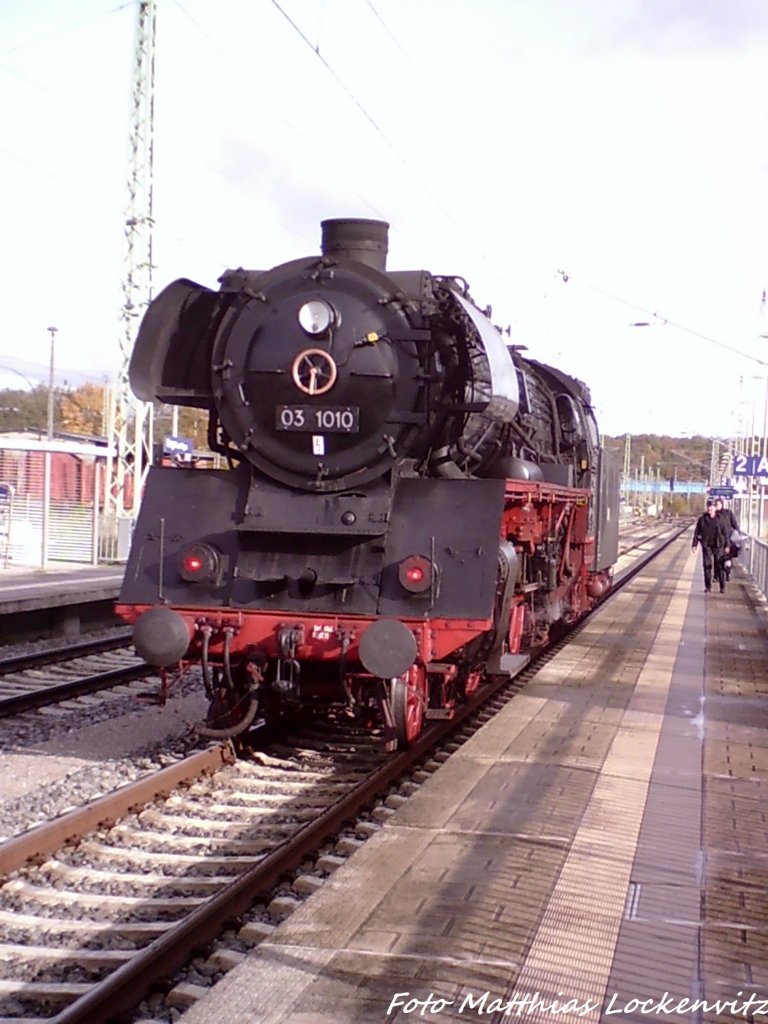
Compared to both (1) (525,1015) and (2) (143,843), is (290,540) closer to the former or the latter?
(2) (143,843)

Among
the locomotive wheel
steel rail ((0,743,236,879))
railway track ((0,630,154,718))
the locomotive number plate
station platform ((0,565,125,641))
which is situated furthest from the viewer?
station platform ((0,565,125,641))

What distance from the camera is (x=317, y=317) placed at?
754cm

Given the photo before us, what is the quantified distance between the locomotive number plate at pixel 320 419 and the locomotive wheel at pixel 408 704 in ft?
5.55

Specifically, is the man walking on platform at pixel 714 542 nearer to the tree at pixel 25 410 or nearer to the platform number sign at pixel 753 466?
the platform number sign at pixel 753 466

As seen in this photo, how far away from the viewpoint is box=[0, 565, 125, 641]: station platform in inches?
572

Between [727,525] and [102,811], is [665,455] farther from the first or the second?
[102,811]

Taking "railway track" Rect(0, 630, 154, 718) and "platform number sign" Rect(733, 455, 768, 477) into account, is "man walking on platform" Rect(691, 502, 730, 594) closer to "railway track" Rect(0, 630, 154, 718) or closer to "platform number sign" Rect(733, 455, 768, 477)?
"platform number sign" Rect(733, 455, 768, 477)

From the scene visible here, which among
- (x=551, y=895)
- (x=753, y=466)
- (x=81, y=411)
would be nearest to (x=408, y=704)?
(x=551, y=895)

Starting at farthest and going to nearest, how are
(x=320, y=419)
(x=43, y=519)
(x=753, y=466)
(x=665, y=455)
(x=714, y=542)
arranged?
(x=665, y=455), (x=753, y=466), (x=714, y=542), (x=43, y=519), (x=320, y=419)

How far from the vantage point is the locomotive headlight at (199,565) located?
A: 294 inches

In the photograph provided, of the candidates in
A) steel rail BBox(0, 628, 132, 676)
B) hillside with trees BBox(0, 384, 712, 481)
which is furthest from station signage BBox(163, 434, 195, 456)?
hillside with trees BBox(0, 384, 712, 481)

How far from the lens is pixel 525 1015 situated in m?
3.74

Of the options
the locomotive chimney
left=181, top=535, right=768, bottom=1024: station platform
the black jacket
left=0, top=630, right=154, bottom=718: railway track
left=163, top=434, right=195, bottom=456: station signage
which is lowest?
left=0, top=630, right=154, bottom=718: railway track

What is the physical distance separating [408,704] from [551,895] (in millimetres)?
2414
